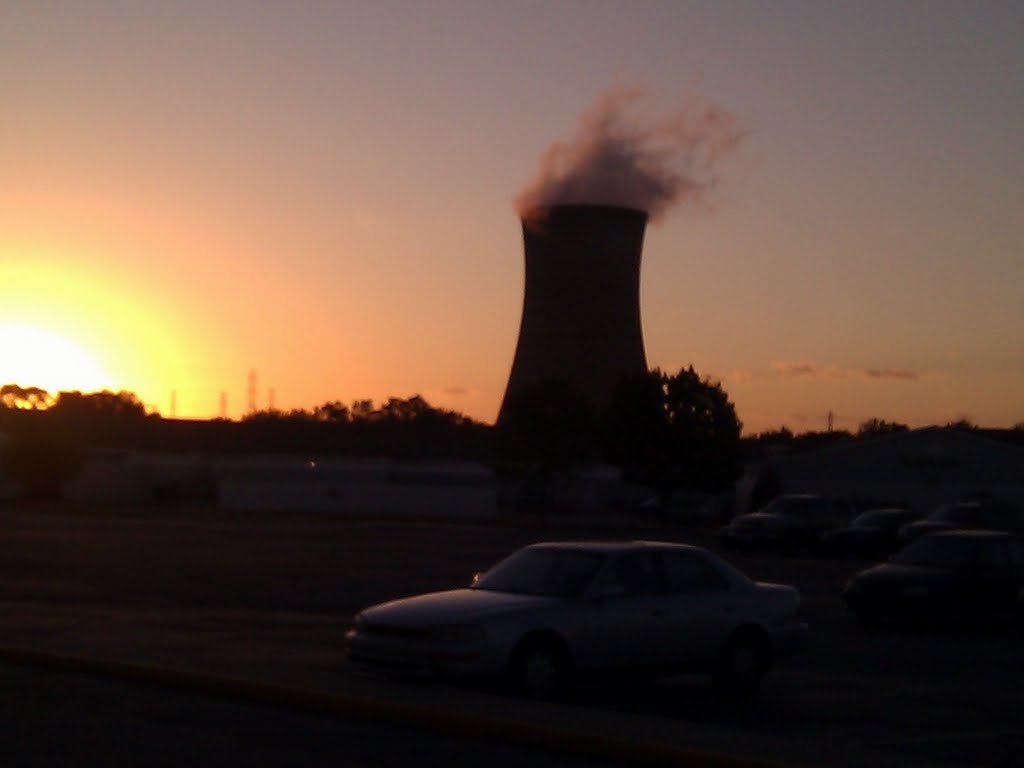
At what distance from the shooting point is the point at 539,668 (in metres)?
13.0

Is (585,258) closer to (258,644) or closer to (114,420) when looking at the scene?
(258,644)

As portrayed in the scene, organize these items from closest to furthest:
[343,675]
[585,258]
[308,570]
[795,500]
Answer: [343,675] < [308,570] < [795,500] < [585,258]

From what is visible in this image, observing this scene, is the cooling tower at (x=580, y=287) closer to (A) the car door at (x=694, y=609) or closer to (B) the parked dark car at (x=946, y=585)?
(B) the parked dark car at (x=946, y=585)

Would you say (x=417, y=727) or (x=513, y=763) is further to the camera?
(x=417, y=727)

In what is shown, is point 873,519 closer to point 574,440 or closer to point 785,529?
point 785,529

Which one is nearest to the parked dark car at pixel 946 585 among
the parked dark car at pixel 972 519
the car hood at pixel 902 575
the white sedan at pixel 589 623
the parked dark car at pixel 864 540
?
the car hood at pixel 902 575

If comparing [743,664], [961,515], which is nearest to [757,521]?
[961,515]

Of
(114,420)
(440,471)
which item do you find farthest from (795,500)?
(114,420)

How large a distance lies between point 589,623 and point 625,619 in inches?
15.3

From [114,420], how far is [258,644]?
76.7 meters

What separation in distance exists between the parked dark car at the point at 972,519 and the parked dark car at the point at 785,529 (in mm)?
3070

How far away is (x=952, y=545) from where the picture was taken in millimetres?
22766

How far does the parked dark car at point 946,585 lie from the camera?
71.3ft

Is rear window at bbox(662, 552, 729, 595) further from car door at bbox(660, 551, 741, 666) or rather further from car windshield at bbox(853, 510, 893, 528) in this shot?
car windshield at bbox(853, 510, 893, 528)
